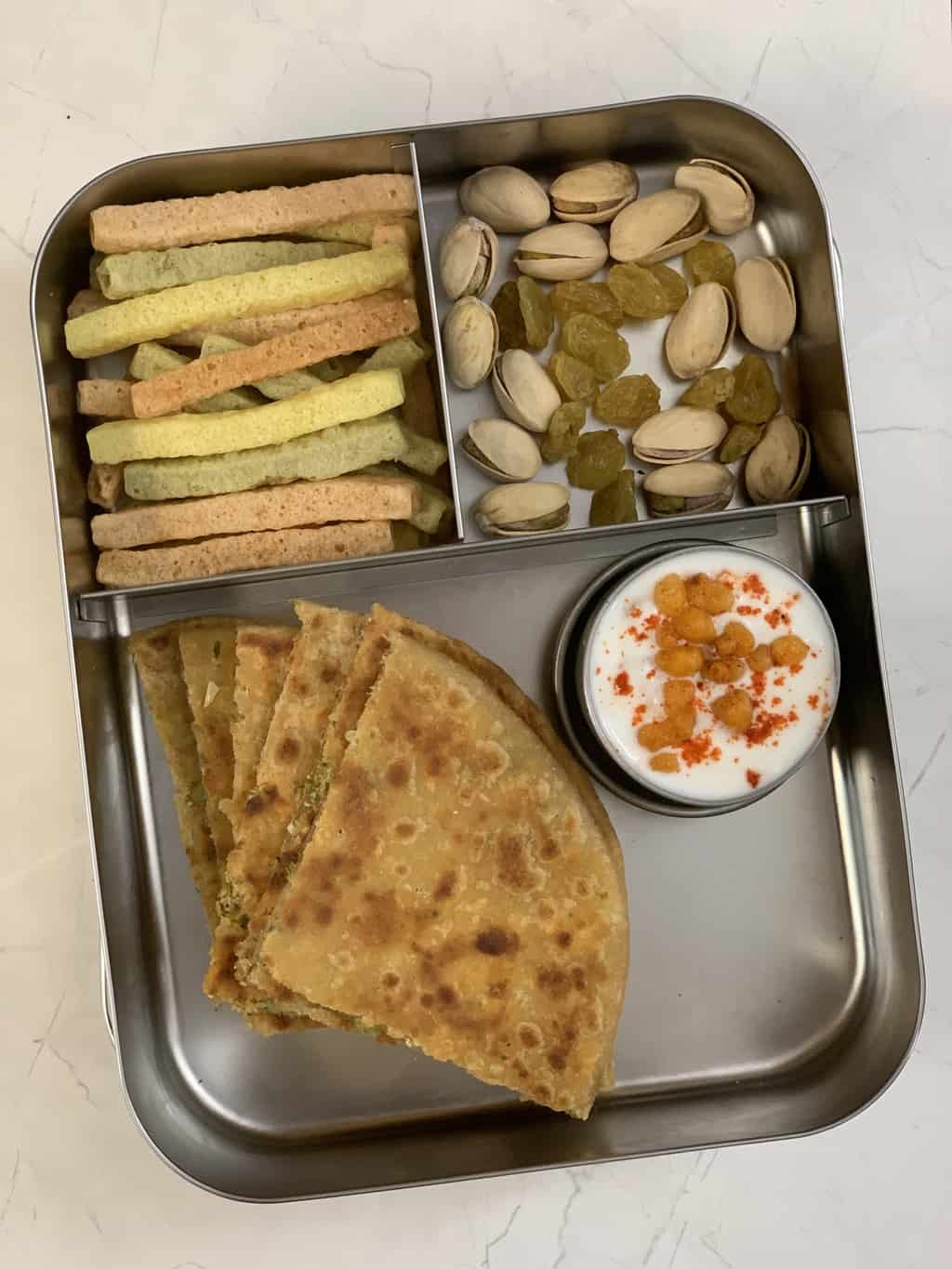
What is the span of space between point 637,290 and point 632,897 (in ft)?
3.91

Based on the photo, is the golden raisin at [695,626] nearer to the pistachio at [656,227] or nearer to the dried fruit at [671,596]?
the dried fruit at [671,596]

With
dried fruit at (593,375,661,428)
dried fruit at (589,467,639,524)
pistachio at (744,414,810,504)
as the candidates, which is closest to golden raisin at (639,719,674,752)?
dried fruit at (589,467,639,524)

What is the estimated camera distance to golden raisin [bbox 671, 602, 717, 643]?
71.1 inches

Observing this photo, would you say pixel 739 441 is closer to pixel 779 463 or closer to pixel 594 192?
pixel 779 463

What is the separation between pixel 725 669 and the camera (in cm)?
181

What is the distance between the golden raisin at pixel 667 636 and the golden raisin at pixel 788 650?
7.0 inches

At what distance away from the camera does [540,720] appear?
2.02 metres

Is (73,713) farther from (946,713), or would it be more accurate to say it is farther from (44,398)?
(946,713)

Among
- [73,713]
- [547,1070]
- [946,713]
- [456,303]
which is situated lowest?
[547,1070]

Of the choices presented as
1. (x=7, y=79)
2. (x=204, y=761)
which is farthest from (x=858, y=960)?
(x=7, y=79)

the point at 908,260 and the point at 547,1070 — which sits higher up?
the point at 908,260

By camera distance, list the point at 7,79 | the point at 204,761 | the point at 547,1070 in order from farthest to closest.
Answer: the point at 7,79, the point at 204,761, the point at 547,1070

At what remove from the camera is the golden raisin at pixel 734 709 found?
181 centimetres

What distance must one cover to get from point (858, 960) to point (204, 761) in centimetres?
135
